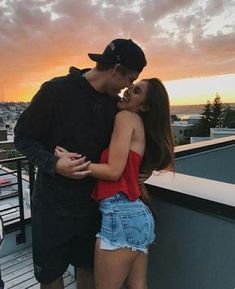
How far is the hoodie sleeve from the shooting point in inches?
49.4

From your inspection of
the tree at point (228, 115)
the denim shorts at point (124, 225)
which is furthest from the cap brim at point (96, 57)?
the tree at point (228, 115)

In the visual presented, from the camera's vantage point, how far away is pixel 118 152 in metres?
1.19

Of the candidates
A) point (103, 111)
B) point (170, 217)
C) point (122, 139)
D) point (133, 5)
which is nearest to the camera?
point (122, 139)

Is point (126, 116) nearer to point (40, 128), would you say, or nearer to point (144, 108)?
point (144, 108)

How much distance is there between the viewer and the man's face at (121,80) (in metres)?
1.25

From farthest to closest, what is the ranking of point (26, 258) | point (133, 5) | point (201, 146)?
point (133, 5) → point (201, 146) → point (26, 258)

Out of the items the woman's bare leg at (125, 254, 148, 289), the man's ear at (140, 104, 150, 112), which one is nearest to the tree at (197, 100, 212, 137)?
the woman's bare leg at (125, 254, 148, 289)

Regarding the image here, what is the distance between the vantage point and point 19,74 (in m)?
16.1

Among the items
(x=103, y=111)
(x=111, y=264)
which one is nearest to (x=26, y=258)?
(x=111, y=264)

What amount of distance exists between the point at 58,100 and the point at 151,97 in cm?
40

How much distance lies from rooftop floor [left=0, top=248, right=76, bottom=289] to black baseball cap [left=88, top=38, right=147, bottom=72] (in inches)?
76.0

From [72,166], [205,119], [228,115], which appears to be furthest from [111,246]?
[228,115]

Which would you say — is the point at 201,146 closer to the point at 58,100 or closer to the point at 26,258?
the point at 26,258

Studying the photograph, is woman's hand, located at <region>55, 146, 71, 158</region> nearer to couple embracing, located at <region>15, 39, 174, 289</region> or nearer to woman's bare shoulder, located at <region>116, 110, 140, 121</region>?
couple embracing, located at <region>15, 39, 174, 289</region>
